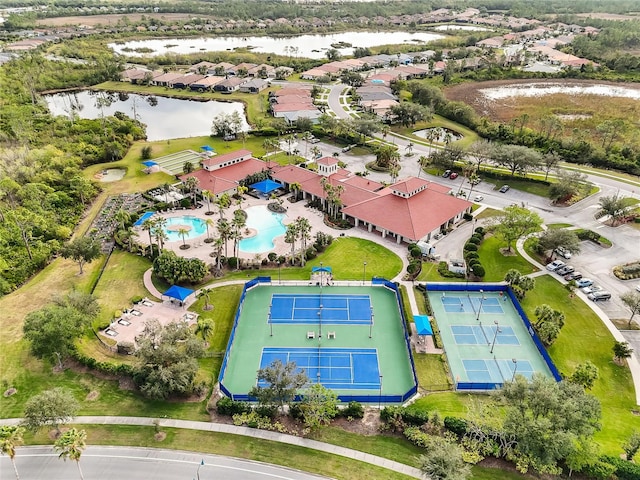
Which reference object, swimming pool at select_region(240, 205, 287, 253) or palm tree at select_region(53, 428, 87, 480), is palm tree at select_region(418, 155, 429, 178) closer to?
swimming pool at select_region(240, 205, 287, 253)

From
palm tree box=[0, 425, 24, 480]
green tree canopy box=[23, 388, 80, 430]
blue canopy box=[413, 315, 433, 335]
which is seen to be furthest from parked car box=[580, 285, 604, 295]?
palm tree box=[0, 425, 24, 480]

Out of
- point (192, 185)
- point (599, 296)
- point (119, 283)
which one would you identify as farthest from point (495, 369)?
point (192, 185)

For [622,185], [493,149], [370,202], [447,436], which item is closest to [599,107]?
[622,185]

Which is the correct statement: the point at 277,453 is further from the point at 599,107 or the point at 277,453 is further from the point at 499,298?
the point at 599,107

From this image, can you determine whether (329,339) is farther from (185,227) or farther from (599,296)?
(599,296)

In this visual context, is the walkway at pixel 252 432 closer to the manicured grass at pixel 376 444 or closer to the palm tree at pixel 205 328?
the manicured grass at pixel 376 444
